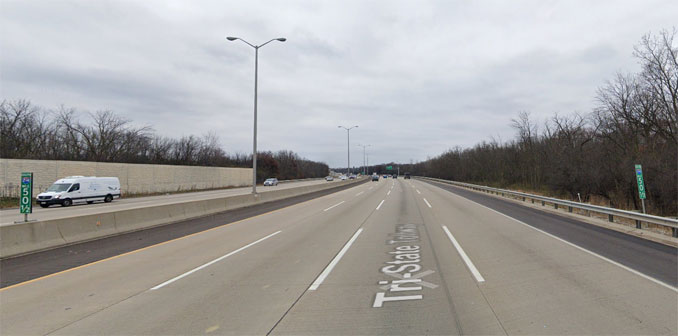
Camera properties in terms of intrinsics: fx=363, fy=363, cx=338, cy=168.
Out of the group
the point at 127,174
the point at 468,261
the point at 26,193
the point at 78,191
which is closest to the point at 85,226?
the point at 26,193

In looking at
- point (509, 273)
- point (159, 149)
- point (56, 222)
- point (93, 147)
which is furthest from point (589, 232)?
point (159, 149)

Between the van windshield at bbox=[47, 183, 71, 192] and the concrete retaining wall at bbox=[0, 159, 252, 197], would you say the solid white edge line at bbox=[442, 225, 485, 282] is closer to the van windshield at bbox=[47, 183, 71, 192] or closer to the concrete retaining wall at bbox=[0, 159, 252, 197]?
the van windshield at bbox=[47, 183, 71, 192]

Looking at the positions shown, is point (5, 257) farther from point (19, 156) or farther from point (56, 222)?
point (19, 156)

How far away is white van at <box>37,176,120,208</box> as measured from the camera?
26500mm

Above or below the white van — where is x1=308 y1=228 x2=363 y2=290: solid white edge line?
below

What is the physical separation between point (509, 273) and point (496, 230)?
6.20 meters

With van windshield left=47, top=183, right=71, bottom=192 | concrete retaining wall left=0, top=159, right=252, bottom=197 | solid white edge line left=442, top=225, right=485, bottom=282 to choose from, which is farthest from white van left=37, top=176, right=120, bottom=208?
solid white edge line left=442, top=225, right=485, bottom=282

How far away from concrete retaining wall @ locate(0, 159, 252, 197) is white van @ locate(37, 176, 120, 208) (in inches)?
205

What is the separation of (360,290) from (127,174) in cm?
4017

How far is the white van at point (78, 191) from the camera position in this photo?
86.9ft

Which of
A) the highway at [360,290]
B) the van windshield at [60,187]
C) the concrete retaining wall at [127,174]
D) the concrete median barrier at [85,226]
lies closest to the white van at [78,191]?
the van windshield at [60,187]

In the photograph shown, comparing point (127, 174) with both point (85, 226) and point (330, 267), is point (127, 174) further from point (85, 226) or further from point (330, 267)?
point (330, 267)

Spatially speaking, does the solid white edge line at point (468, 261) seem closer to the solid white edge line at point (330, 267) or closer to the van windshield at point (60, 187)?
the solid white edge line at point (330, 267)

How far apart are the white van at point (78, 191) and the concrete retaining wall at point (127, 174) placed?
17.1ft
